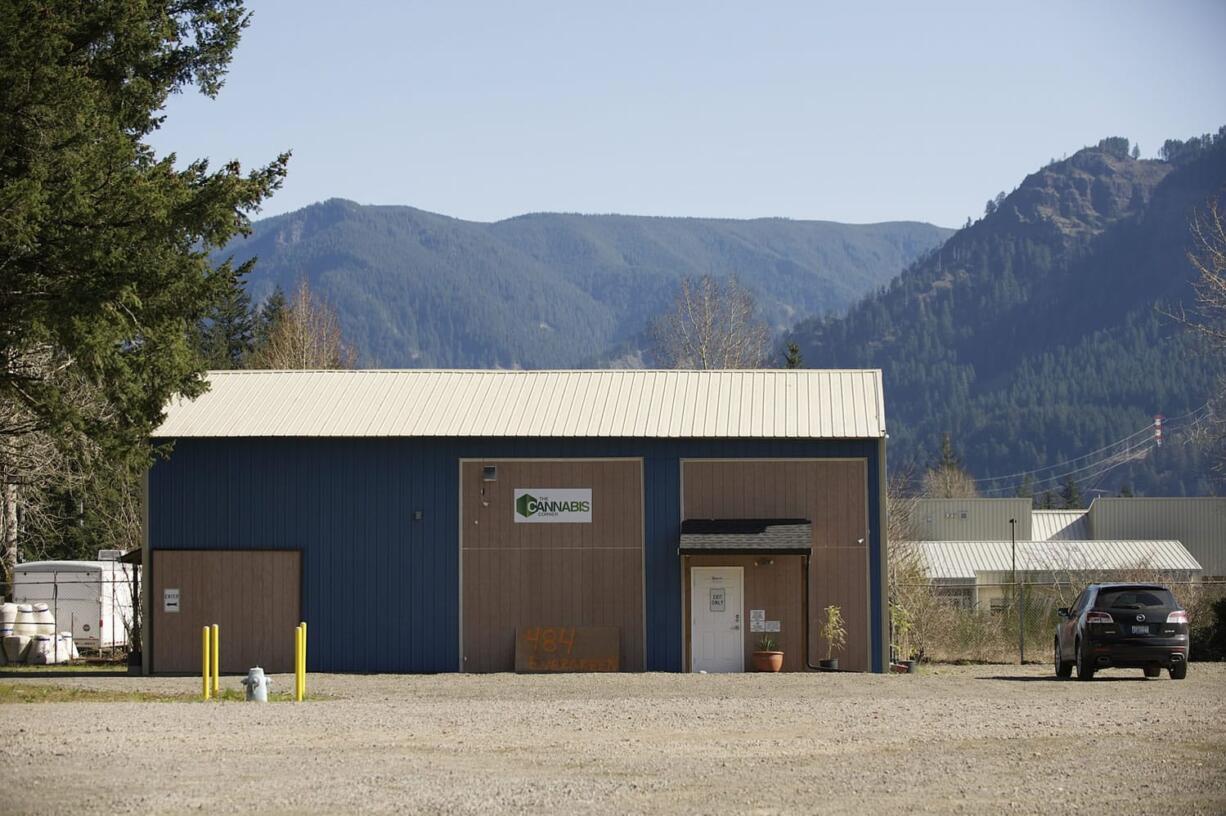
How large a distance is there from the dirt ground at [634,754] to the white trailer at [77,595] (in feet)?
63.9

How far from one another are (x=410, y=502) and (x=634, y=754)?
16.6 meters

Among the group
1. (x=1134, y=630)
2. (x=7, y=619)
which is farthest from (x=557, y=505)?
(x=7, y=619)

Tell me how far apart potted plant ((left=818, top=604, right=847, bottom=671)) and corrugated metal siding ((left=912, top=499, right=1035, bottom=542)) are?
5518cm

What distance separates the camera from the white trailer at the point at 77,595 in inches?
1545

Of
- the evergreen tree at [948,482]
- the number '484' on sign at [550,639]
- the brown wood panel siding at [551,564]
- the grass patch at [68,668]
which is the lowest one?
the grass patch at [68,668]

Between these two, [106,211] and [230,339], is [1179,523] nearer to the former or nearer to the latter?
[230,339]

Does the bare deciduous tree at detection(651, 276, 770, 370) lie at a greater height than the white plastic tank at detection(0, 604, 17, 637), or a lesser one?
greater

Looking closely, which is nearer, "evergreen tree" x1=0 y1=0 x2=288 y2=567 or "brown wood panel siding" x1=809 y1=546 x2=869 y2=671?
"evergreen tree" x1=0 y1=0 x2=288 y2=567

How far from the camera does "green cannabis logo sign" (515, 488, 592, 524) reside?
30.4 m

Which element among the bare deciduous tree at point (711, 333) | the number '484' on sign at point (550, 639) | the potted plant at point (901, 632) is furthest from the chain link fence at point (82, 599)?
the bare deciduous tree at point (711, 333)

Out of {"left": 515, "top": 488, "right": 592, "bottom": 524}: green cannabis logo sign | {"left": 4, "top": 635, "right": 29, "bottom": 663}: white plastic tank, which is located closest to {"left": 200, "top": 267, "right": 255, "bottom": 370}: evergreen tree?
{"left": 4, "top": 635, "right": 29, "bottom": 663}: white plastic tank

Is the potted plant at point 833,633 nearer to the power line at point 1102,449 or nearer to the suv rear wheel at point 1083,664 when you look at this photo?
the suv rear wheel at point 1083,664

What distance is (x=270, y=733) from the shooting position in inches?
642

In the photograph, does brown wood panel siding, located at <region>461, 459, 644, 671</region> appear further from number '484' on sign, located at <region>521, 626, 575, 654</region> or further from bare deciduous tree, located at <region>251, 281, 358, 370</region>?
bare deciduous tree, located at <region>251, 281, 358, 370</region>
